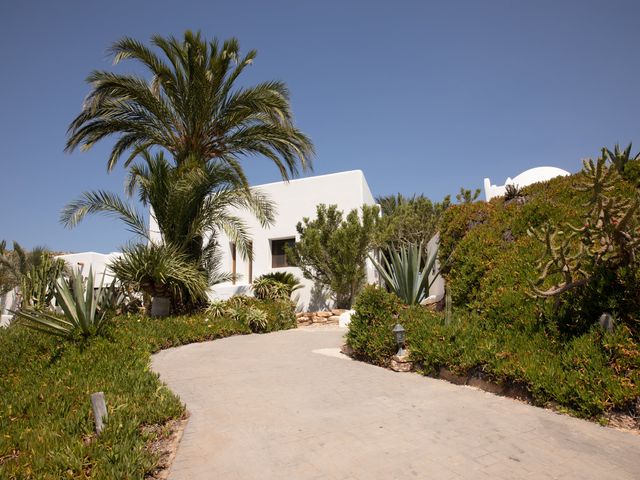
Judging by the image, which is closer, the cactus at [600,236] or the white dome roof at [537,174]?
the cactus at [600,236]

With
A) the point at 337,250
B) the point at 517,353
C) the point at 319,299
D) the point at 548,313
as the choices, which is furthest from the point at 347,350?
the point at 319,299

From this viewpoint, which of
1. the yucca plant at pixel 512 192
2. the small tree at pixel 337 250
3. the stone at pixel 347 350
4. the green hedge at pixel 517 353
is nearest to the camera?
the green hedge at pixel 517 353

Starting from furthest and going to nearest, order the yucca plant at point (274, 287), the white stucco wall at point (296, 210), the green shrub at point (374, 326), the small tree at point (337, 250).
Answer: the white stucco wall at point (296, 210)
the yucca plant at point (274, 287)
the small tree at point (337, 250)
the green shrub at point (374, 326)

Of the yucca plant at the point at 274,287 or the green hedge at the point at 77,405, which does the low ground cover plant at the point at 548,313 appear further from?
the yucca plant at the point at 274,287

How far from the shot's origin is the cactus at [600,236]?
449 cm

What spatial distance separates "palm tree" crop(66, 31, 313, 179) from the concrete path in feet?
25.6

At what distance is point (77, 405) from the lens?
4391mm

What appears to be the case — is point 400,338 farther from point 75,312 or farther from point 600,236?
point 75,312

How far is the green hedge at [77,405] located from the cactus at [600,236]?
439cm

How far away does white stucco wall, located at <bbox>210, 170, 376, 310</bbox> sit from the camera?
15617 millimetres

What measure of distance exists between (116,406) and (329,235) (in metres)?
10.3

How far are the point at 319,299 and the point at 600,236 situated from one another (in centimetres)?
1139

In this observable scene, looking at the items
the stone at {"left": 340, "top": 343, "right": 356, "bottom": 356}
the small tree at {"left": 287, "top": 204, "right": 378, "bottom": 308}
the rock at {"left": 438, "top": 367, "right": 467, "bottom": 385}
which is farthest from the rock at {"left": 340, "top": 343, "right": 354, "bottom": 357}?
the small tree at {"left": 287, "top": 204, "right": 378, "bottom": 308}

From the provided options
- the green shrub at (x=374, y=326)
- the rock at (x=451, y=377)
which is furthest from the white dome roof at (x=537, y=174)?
the rock at (x=451, y=377)
